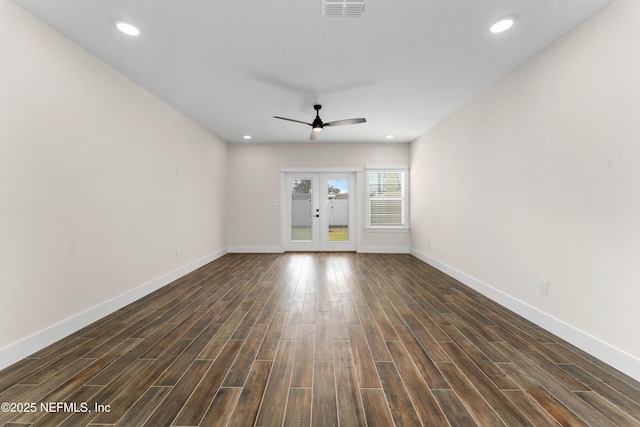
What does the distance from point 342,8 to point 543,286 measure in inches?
120

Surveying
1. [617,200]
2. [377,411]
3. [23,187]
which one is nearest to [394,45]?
[617,200]

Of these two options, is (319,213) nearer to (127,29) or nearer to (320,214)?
(320,214)

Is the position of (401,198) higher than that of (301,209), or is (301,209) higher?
(401,198)

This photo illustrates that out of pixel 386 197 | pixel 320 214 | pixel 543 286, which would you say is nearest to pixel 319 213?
pixel 320 214

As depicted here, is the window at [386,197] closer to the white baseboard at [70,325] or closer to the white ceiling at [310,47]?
the white ceiling at [310,47]

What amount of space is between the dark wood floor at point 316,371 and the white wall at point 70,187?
14.6 inches

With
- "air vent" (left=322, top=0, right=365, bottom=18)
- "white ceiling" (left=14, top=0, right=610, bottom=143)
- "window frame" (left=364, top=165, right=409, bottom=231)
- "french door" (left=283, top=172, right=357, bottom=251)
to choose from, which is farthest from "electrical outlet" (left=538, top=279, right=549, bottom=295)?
"french door" (left=283, top=172, right=357, bottom=251)

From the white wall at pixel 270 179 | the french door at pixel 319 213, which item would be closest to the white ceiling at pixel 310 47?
the white wall at pixel 270 179

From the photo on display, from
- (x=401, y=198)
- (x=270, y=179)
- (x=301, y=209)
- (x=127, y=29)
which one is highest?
(x=127, y=29)

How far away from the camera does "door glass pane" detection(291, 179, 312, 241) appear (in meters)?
7.01

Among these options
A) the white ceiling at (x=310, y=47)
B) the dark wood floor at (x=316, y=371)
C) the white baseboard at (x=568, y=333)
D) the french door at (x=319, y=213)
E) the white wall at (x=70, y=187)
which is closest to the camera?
the dark wood floor at (x=316, y=371)

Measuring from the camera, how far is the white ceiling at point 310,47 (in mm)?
2139

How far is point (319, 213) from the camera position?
23.1 feet

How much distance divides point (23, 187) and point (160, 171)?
1.84 metres
